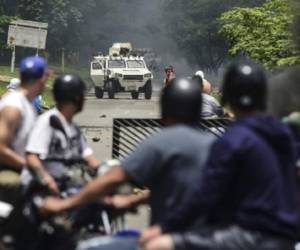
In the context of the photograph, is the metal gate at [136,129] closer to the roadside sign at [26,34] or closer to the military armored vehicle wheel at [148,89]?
the roadside sign at [26,34]

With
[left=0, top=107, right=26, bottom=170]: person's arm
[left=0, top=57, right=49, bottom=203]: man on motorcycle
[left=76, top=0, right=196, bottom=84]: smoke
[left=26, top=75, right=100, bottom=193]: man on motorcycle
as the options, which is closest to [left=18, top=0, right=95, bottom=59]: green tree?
[left=76, top=0, right=196, bottom=84]: smoke

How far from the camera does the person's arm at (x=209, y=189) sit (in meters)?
3.39

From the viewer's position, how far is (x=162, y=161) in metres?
3.53

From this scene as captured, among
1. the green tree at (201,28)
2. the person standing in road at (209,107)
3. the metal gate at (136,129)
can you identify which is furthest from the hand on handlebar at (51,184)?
the green tree at (201,28)

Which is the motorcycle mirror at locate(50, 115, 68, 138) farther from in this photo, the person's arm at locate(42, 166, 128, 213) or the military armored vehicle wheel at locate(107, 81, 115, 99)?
the military armored vehicle wheel at locate(107, 81, 115, 99)

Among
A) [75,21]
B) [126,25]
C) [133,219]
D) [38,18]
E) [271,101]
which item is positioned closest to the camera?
[271,101]

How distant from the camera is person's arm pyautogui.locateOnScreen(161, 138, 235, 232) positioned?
339 centimetres

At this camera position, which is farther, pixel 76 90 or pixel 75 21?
pixel 75 21

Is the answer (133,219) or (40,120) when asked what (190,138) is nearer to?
(40,120)

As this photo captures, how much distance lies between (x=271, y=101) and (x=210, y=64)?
8106cm

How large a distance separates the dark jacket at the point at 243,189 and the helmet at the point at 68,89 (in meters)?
1.43

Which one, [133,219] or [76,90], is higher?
[76,90]

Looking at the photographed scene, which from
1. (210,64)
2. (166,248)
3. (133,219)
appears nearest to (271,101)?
(166,248)

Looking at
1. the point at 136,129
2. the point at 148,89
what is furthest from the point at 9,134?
the point at 148,89
